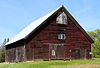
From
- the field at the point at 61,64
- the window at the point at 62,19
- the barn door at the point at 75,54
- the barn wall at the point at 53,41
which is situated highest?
the window at the point at 62,19

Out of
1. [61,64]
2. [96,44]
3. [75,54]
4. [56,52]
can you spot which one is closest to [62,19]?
[56,52]

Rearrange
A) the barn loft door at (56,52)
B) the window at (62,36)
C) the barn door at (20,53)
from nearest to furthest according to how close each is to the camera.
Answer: the barn door at (20,53) → the barn loft door at (56,52) → the window at (62,36)

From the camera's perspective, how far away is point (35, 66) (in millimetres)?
38688

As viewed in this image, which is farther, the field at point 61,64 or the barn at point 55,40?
the barn at point 55,40

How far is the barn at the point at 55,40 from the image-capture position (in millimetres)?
53094

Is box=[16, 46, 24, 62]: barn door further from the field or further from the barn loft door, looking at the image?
the field

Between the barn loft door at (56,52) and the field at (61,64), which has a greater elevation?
the barn loft door at (56,52)

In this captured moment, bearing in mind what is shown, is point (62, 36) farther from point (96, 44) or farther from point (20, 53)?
point (96, 44)

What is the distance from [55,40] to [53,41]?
0.45 m

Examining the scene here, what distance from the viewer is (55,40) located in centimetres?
5531

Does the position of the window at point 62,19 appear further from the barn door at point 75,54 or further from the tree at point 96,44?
the tree at point 96,44

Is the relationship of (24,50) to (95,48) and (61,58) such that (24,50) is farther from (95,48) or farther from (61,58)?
(95,48)

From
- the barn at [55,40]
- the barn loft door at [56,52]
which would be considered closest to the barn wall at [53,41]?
the barn at [55,40]

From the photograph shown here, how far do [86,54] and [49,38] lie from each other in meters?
8.42
